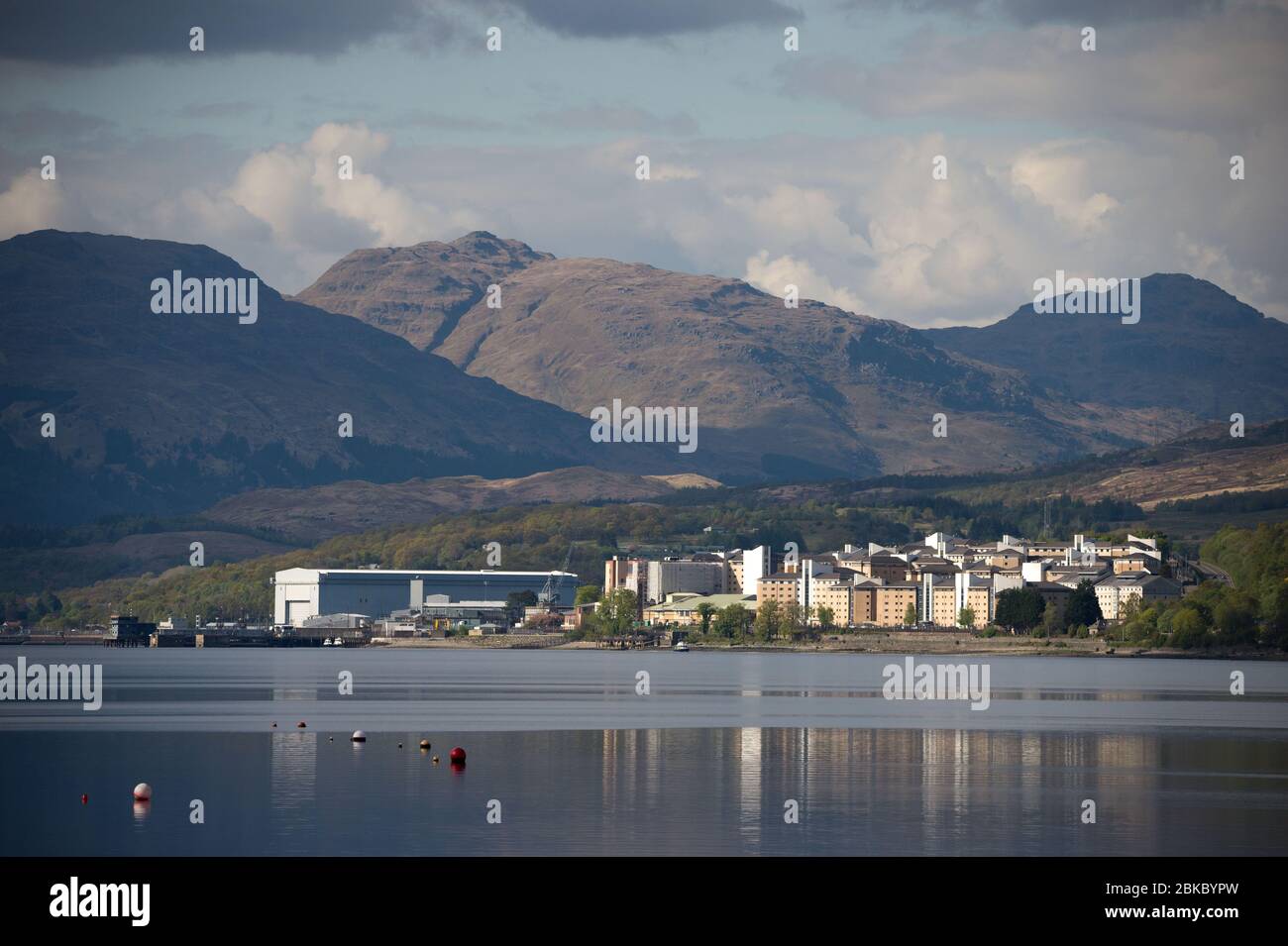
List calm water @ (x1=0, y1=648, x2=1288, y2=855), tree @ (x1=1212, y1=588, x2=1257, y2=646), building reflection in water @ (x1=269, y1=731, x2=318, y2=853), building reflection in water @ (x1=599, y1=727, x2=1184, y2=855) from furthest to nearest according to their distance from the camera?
tree @ (x1=1212, y1=588, x2=1257, y2=646)
building reflection in water @ (x1=269, y1=731, x2=318, y2=853)
building reflection in water @ (x1=599, y1=727, x2=1184, y2=855)
calm water @ (x1=0, y1=648, x2=1288, y2=855)

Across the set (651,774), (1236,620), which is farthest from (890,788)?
(1236,620)

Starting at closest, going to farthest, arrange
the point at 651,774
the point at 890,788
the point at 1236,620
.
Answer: the point at 890,788 → the point at 651,774 → the point at 1236,620

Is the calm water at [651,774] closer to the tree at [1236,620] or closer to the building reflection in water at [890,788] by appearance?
Result: the building reflection in water at [890,788]

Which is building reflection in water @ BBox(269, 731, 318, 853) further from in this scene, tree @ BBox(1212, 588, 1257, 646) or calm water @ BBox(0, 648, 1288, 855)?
tree @ BBox(1212, 588, 1257, 646)

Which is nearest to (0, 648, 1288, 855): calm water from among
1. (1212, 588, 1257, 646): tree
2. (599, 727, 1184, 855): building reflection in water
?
(599, 727, 1184, 855): building reflection in water

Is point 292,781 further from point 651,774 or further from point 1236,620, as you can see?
point 1236,620
